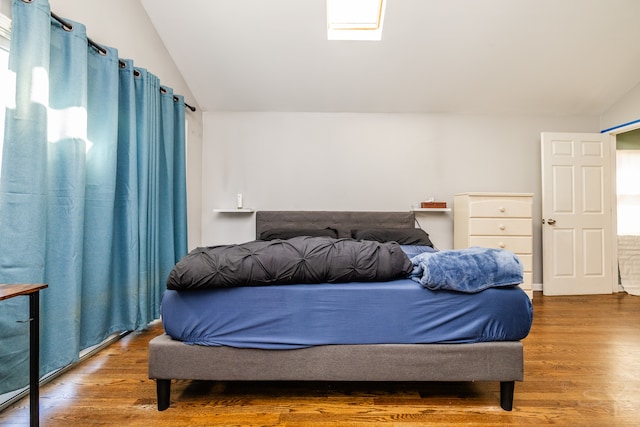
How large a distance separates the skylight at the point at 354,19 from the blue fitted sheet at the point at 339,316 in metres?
2.52

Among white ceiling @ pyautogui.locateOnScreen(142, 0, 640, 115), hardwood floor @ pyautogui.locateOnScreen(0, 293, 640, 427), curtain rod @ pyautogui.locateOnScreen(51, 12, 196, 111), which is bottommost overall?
hardwood floor @ pyautogui.locateOnScreen(0, 293, 640, 427)

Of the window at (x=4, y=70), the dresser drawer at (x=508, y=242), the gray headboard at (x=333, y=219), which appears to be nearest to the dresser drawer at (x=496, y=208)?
the dresser drawer at (x=508, y=242)

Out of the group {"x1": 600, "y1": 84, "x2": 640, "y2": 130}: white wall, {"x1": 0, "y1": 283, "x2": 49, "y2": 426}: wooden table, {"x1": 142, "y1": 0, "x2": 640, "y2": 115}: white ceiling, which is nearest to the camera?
{"x1": 0, "y1": 283, "x2": 49, "y2": 426}: wooden table


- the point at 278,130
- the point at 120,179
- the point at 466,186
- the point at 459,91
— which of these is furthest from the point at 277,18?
the point at 466,186

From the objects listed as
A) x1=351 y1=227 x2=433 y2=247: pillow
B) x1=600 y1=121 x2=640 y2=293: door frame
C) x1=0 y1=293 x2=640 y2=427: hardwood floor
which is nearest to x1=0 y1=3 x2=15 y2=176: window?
x1=0 y1=293 x2=640 y2=427: hardwood floor

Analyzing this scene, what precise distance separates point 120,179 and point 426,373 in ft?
7.51

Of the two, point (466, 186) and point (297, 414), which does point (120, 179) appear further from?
point (466, 186)

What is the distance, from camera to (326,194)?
3.68m

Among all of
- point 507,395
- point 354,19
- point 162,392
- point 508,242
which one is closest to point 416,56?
point 354,19

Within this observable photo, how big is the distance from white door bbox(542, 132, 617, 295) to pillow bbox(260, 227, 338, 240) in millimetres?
2528

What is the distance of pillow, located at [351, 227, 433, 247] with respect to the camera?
9.83ft

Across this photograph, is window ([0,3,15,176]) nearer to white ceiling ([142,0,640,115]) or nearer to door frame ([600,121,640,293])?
white ceiling ([142,0,640,115])

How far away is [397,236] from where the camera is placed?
9.95ft

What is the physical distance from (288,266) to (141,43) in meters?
2.50
